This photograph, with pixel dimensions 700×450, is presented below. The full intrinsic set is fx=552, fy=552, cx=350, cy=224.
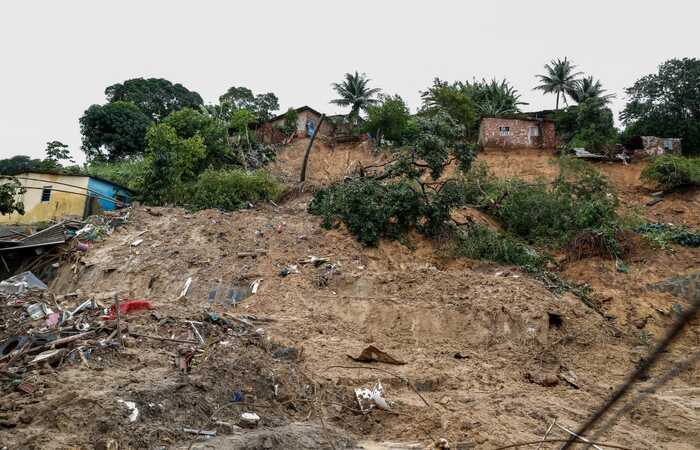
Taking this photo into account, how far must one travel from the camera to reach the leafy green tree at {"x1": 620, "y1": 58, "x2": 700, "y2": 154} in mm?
25641

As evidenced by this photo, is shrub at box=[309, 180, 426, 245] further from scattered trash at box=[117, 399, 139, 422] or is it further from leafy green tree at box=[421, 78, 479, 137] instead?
leafy green tree at box=[421, 78, 479, 137]

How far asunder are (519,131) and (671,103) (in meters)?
7.44

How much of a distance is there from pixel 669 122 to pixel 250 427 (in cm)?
2681

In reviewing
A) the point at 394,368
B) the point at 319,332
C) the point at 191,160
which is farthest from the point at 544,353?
the point at 191,160

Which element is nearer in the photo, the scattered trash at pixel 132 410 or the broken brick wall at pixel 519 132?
the scattered trash at pixel 132 410

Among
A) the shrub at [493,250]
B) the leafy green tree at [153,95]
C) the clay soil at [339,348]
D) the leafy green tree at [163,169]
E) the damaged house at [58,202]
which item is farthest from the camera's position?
the leafy green tree at [153,95]

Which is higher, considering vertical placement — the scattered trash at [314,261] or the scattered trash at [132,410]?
the scattered trash at [314,261]

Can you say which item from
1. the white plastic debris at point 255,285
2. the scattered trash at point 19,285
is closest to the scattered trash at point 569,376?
the white plastic debris at point 255,285

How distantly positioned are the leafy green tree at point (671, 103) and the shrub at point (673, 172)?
481 cm

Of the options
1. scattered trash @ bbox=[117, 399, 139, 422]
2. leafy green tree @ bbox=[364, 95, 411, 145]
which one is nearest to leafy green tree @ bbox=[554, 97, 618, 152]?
leafy green tree @ bbox=[364, 95, 411, 145]

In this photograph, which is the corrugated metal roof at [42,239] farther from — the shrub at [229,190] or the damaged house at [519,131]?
the damaged house at [519,131]

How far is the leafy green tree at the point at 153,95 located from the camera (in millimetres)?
39594

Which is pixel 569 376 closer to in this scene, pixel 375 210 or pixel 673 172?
pixel 375 210

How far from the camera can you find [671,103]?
26484 millimetres
